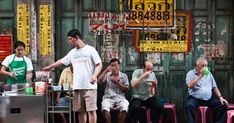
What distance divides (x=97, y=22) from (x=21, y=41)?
1526 millimetres

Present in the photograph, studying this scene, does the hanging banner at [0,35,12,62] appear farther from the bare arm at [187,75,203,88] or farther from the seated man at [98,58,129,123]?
the bare arm at [187,75,203,88]

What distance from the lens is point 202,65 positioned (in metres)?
7.88

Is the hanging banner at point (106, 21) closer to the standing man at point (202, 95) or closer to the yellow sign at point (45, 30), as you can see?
the yellow sign at point (45, 30)

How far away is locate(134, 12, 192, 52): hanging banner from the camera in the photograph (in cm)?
888

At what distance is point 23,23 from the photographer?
8508 mm

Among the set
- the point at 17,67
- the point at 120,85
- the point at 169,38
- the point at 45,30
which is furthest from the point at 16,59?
the point at 169,38

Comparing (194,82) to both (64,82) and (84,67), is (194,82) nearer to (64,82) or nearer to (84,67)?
(84,67)

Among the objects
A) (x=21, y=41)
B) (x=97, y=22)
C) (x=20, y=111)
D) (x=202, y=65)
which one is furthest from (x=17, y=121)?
(x=202, y=65)

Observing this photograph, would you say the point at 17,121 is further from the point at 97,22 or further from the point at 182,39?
the point at 182,39

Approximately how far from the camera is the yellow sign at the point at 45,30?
853 cm

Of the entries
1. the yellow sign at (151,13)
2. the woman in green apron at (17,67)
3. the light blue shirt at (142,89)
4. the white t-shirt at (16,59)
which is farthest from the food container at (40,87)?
the yellow sign at (151,13)

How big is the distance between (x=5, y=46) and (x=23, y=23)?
57cm

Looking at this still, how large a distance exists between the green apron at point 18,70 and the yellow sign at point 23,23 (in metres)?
0.62

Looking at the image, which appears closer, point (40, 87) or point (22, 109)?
point (22, 109)
